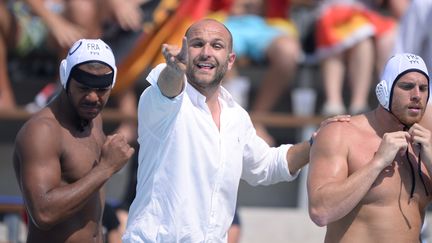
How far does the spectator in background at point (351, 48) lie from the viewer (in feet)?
31.5

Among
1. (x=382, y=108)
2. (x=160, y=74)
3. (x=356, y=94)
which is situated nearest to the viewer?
(x=160, y=74)

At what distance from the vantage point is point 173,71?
543 centimetres

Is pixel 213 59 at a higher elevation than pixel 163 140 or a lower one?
higher

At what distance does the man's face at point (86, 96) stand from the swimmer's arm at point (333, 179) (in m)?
1.11

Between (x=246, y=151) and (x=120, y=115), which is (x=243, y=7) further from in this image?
(x=246, y=151)

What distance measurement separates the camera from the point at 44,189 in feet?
18.3

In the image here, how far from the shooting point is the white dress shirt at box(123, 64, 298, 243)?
222 inches

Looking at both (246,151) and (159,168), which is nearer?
(159,168)

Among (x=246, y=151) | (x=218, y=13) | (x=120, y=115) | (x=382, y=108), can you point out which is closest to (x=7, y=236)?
(x=120, y=115)

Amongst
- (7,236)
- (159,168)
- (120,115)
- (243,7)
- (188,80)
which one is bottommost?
(7,236)

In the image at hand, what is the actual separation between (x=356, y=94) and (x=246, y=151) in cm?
367

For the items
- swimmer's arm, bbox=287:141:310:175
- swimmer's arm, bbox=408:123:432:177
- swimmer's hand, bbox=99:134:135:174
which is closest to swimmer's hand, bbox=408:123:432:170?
swimmer's arm, bbox=408:123:432:177

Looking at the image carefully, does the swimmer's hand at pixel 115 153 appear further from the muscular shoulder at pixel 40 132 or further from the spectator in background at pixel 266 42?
the spectator in background at pixel 266 42

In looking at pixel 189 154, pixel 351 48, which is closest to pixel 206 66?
pixel 189 154
